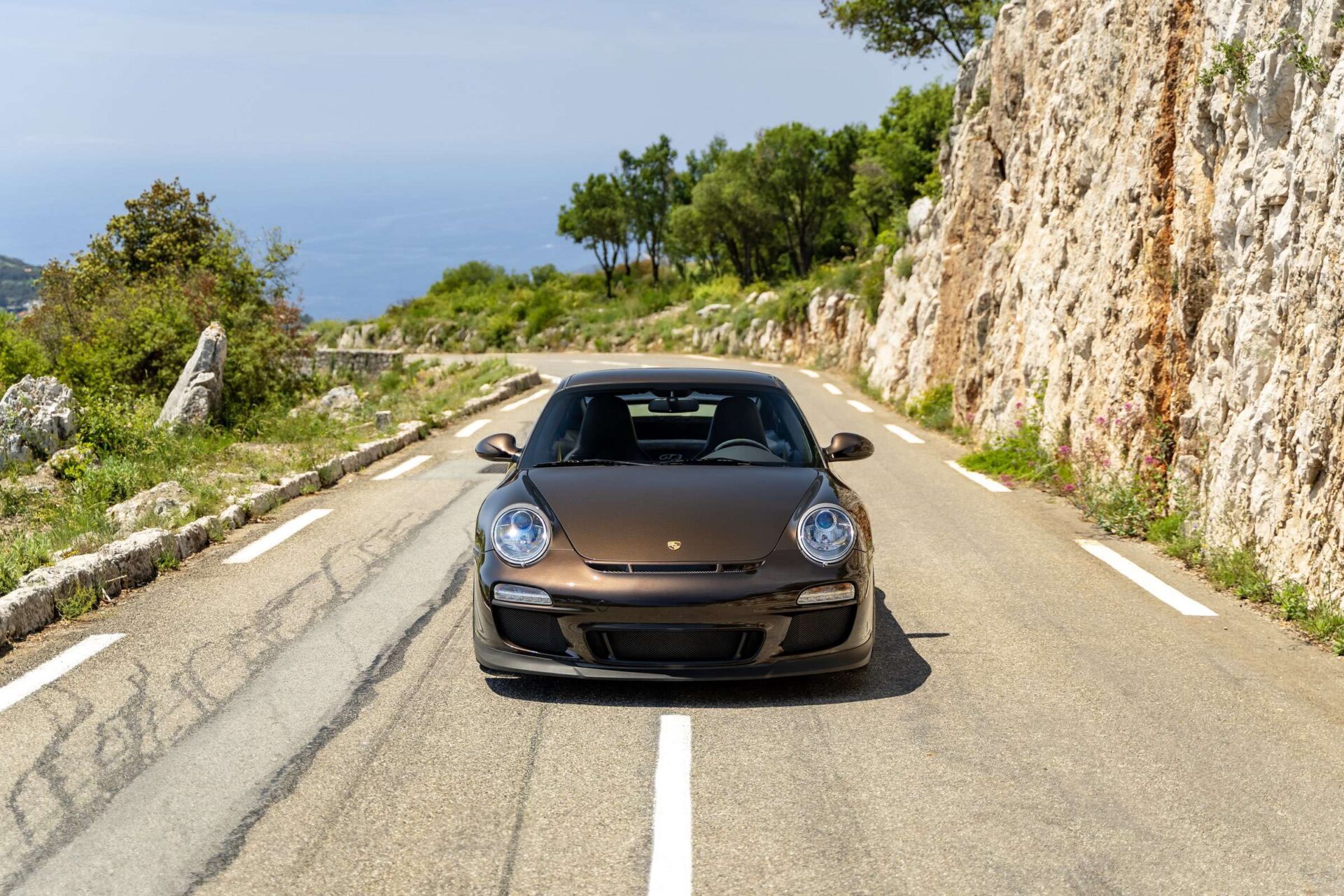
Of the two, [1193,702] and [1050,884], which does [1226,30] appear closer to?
[1193,702]

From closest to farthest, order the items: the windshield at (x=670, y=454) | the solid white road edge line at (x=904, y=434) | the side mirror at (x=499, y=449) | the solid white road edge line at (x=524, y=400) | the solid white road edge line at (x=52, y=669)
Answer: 1. the solid white road edge line at (x=52, y=669)
2. the windshield at (x=670, y=454)
3. the side mirror at (x=499, y=449)
4. the solid white road edge line at (x=904, y=434)
5. the solid white road edge line at (x=524, y=400)

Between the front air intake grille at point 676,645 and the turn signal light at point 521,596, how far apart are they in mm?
244

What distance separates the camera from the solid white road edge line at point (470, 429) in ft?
52.6

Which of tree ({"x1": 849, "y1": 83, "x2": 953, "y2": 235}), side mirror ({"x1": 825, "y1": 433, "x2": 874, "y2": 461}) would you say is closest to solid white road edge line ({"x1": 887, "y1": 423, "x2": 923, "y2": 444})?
side mirror ({"x1": 825, "y1": 433, "x2": 874, "y2": 461})

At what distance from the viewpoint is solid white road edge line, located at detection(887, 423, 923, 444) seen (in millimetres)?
15339

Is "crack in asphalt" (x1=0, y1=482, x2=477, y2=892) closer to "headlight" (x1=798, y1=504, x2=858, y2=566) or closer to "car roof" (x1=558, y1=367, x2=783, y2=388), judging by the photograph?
"car roof" (x1=558, y1=367, x2=783, y2=388)

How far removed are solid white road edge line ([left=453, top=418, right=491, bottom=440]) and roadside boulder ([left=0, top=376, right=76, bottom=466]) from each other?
5.32 m

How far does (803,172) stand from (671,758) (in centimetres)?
5495

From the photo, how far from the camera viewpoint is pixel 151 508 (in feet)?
30.4

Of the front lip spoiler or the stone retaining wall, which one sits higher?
the front lip spoiler

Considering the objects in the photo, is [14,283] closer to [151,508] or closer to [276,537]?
[151,508]

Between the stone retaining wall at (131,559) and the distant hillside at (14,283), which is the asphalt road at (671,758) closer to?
the stone retaining wall at (131,559)

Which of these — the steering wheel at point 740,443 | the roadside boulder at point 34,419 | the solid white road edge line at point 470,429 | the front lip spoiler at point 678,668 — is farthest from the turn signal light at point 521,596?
the roadside boulder at point 34,419

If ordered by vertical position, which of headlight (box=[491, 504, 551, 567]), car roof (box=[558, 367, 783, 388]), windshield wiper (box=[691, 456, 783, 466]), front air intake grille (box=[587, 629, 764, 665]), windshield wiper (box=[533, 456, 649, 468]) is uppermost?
car roof (box=[558, 367, 783, 388])
